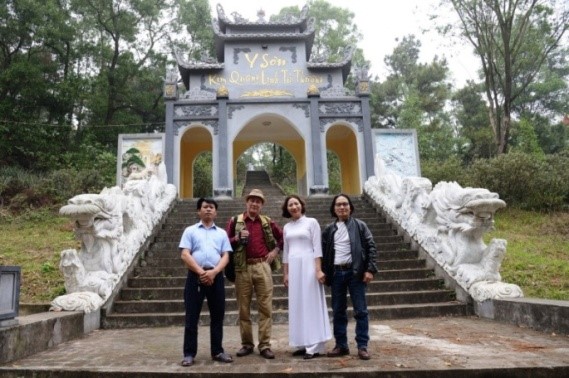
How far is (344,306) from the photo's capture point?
3363 millimetres

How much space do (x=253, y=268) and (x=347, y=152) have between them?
12.5 metres

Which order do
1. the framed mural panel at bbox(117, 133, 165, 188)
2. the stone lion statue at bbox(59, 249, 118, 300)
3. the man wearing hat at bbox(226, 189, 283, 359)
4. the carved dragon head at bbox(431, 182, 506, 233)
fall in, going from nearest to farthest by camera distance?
the man wearing hat at bbox(226, 189, 283, 359) < the stone lion statue at bbox(59, 249, 118, 300) < the carved dragon head at bbox(431, 182, 506, 233) < the framed mural panel at bbox(117, 133, 165, 188)

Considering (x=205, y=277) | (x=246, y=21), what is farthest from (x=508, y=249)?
(x=246, y=21)

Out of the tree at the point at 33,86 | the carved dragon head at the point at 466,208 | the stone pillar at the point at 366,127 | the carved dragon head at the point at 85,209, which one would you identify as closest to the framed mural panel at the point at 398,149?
the stone pillar at the point at 366,127

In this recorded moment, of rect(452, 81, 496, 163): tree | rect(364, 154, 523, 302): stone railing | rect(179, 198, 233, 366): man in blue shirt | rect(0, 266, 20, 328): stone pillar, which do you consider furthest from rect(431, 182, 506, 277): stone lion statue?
rect(452, 81, 496, 163): tree

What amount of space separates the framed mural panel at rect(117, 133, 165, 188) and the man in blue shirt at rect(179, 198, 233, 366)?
9.11 m

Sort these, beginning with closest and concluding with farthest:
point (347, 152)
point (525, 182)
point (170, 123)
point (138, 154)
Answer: point (525, 182)
point (138, 154)
point (170, 123)
point (347, 152)

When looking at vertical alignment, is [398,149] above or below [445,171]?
above

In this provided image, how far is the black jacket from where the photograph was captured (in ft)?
10.8

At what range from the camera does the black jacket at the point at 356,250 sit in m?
3.29

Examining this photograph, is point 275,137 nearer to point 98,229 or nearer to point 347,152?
point 347,152

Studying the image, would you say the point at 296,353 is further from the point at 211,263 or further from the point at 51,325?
the point at 51,325

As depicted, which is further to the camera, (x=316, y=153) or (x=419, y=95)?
(x=419, y=95)

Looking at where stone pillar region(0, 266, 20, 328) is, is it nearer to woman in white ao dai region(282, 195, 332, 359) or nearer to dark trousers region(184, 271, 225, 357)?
dark trousers region(184, 271, 225, 357)
